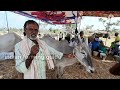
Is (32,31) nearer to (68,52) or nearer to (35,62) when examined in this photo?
(35,62)

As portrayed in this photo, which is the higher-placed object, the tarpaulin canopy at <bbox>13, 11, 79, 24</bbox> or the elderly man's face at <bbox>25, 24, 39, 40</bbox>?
the tarpaulin canopy at <bbox>13, 11, 79, 24</bbox>

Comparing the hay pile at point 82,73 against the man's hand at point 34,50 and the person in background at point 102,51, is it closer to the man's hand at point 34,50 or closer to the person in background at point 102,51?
the person in background at point 102,51

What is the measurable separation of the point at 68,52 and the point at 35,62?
0.48 metres

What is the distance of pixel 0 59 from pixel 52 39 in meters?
0.76

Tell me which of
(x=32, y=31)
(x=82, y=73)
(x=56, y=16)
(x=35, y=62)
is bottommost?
(x=82, y=73)

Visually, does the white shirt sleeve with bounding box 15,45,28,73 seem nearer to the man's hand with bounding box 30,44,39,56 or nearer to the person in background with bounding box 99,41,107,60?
the man's hand with bounding box 30,44,39,56

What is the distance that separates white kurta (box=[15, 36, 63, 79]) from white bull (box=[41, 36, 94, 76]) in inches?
2.6

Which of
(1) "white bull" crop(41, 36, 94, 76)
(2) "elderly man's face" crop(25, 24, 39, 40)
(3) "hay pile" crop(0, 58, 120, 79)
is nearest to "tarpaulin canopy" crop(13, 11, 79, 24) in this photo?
(2) "elderly man's face" crop(25, 24, 39, 40)

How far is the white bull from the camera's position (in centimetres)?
379

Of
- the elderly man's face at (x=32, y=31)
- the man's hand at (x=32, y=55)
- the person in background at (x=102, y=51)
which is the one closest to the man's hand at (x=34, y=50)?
the man's hand at (x=32, y=55)

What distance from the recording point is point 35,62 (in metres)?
3.74

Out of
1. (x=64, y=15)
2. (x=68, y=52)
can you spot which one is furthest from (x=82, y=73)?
(x=64, y=15)

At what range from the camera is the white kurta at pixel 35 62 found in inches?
145
